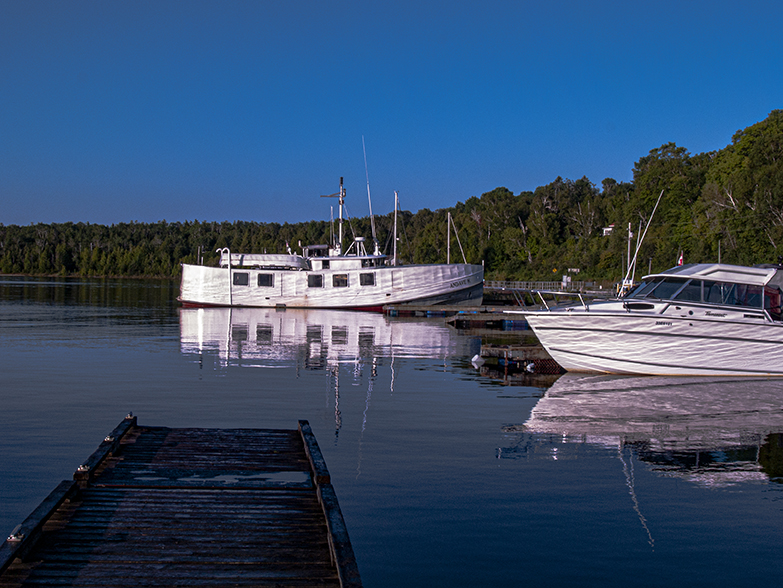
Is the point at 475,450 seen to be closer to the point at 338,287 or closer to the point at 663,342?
the point at 663,342

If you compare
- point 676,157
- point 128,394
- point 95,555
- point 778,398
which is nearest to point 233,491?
point 95,555

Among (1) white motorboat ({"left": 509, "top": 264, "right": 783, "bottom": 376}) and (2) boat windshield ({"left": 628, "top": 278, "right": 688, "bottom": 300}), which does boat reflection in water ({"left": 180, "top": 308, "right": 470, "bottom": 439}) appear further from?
(2) boat windshield ({"left": 628, "top": 278, "right": 688, "bottom": 300})

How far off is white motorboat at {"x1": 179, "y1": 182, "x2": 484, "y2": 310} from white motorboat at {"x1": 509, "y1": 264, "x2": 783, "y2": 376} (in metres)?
32.0

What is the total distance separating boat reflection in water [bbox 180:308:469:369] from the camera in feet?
87.8

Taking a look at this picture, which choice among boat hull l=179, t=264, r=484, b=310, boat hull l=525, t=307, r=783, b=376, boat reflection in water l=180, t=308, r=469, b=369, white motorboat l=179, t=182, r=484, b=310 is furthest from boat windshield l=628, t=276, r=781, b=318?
boat hull l=179, t=264, r=484, b=310

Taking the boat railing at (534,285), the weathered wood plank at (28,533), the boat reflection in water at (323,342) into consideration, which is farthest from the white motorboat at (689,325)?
the boat railing at (534,285)

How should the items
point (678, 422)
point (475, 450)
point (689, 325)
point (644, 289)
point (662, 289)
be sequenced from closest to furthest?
point (475, 450), point (678, 422), point (689, 325), point (662, 289), point (644, 289)

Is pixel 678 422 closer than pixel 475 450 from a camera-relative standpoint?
No

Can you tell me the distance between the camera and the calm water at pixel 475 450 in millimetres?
8070

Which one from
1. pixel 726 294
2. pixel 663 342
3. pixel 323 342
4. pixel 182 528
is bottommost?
pixel 182 528

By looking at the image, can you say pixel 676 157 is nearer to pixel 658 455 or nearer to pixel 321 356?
pixel 321 356

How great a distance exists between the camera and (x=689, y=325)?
67.6ft

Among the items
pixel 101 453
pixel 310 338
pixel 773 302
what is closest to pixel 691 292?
pixel 773 302

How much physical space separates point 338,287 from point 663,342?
37344 millimetres
